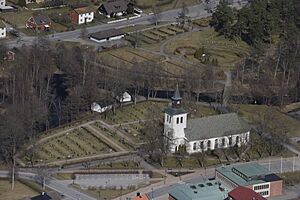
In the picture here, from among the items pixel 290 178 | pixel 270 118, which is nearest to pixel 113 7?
pixel 270 118

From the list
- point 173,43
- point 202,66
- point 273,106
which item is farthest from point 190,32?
point 273,106

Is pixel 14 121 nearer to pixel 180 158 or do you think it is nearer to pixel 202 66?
pixel 180 158

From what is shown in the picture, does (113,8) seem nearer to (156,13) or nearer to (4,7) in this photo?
(156,13)

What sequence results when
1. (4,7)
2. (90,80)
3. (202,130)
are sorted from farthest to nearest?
(4,7) → (90,80) → (202,130)

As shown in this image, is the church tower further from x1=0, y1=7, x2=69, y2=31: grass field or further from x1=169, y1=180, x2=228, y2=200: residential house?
x1=0, y1=7, x2=69, y2=31: grass field

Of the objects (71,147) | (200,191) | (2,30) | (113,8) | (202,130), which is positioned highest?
(202,130)

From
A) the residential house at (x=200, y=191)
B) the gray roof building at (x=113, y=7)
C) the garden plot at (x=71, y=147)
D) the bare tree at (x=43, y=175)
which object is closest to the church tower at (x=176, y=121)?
the garden plot at (x=71, y=147)
